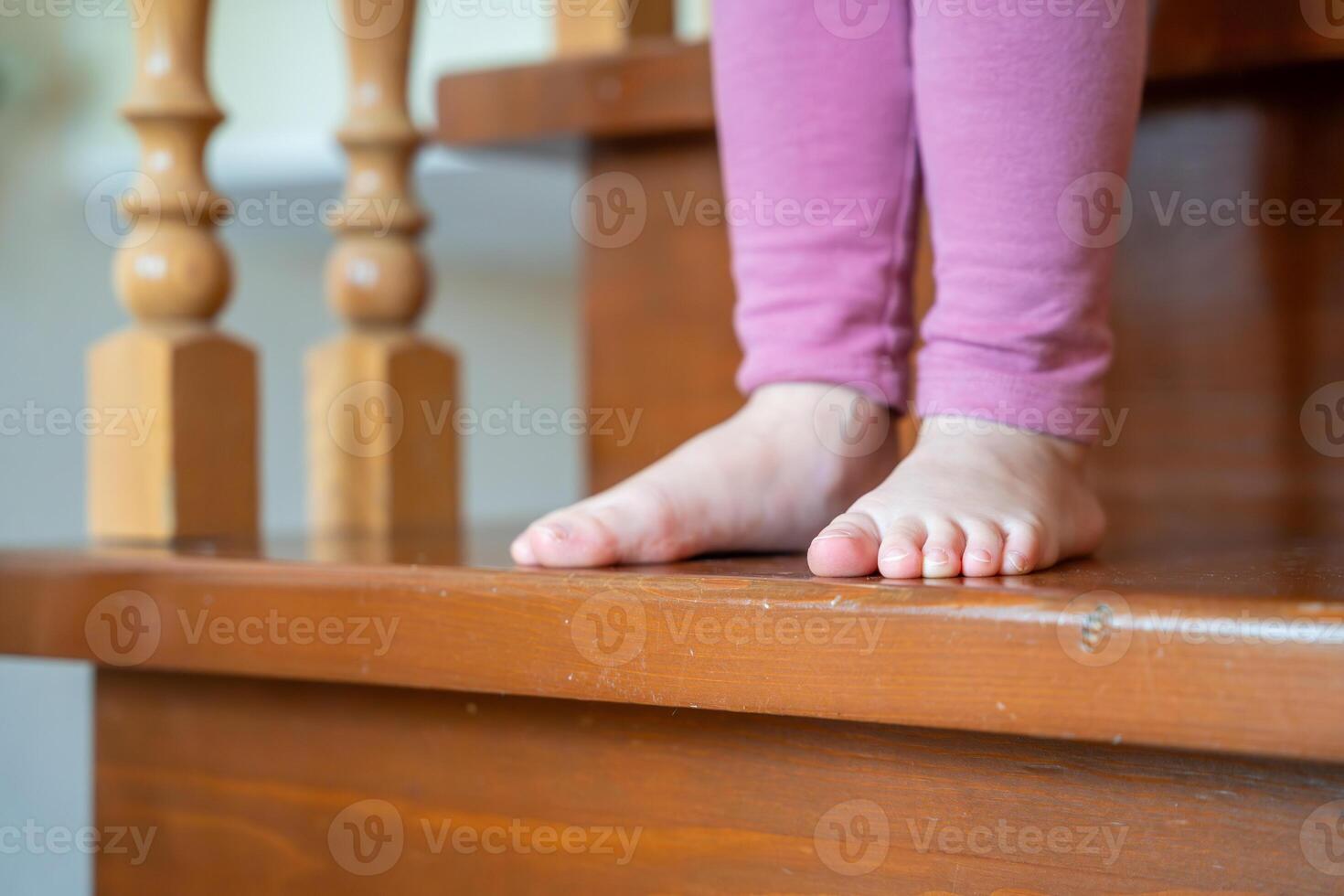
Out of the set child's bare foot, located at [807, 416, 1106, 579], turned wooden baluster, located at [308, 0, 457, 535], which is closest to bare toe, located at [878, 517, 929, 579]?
child's bare foot, located at [807, 416, 1106, 579]

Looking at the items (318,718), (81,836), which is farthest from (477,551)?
(81,836)

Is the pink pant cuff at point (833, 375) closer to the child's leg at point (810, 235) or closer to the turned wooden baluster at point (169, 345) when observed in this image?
the child's leg at point (810, 235)

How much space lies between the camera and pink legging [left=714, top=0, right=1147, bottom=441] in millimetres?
649

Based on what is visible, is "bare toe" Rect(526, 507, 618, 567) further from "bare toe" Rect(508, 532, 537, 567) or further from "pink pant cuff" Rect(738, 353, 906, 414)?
"pink pant cuff" Rect(738, 353, 906, 414)

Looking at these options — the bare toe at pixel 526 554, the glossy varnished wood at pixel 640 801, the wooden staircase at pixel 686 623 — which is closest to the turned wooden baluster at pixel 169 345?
the wooden staircase at pixel 686 623

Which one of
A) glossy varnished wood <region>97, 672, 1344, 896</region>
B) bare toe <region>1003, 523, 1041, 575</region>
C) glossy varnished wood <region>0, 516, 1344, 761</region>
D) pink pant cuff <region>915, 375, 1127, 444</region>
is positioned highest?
pink pant cuff <region>915, 375, 1127, 444</region>

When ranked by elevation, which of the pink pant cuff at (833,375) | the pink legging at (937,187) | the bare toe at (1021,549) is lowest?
the bare toe at (1021,549)

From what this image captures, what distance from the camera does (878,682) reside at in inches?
19.7

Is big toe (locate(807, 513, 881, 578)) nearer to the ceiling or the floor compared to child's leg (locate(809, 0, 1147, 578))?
nearer to the floor

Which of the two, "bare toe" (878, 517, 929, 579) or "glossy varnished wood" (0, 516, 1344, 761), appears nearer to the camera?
"glossy varnished wood" (0, 516, 1344, 761)

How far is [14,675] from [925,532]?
167cm

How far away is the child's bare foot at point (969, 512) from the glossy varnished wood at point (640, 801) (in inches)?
2.8

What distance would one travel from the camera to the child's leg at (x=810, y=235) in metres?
0.73

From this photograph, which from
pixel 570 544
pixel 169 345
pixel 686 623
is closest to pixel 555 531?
pixel 570 544
